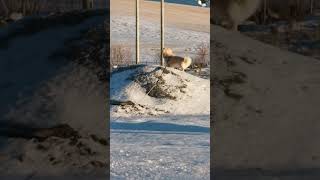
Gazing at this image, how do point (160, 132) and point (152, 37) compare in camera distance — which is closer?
point (160, 132)

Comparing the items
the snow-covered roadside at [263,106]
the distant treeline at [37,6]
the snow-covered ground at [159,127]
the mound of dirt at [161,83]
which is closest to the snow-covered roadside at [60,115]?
the distant treeline at [37,6]

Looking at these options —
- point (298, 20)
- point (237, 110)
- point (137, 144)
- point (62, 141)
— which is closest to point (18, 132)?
point (62, 141)

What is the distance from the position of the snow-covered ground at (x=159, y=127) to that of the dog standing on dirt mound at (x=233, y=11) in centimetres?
173

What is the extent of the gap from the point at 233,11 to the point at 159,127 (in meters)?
4.49

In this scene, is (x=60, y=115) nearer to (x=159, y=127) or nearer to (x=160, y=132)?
(x=160, y=132)

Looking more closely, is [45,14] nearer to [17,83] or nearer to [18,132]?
[17,83]

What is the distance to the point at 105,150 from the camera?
4.57 meters

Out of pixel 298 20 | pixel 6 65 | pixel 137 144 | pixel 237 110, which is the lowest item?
pixel 137 144

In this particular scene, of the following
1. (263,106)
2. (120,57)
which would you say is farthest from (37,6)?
(120,57)

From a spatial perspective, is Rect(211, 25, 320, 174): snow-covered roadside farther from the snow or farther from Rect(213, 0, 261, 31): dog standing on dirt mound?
the snow

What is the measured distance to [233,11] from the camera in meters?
4.78

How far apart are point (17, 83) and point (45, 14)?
1.89 feet

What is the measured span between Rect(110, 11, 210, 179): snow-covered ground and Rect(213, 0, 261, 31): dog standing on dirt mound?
1.73 m

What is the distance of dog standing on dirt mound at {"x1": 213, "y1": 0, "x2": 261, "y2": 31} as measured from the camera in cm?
471
